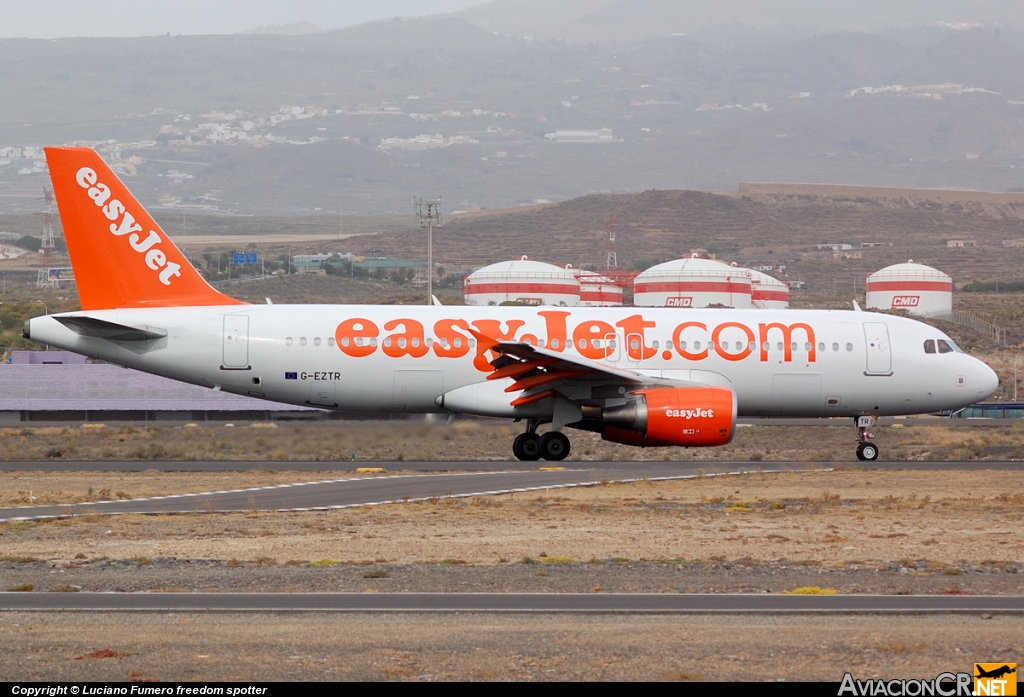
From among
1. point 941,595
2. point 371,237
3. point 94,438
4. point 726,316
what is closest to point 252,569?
point 941,595

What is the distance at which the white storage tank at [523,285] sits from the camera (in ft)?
362

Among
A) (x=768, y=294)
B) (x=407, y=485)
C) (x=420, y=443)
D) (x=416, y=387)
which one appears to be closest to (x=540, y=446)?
(x=420, y=443)

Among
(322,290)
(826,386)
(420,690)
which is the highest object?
(322,290)

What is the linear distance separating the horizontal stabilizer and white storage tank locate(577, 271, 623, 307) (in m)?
87.5

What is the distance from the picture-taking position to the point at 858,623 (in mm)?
11195

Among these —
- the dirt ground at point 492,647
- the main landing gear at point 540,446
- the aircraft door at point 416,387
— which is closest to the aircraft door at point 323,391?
the aircraft door at point 416,387

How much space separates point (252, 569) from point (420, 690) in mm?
5721

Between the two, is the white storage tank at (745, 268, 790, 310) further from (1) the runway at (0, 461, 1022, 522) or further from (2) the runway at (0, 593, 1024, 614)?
(2) the runway at (0, 593, 1024, 614)

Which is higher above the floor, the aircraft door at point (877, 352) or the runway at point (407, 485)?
the aircraft door at point (877, 352)

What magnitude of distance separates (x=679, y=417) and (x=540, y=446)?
344 centimetres

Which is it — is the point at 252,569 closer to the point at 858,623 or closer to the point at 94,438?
the point at 858,623

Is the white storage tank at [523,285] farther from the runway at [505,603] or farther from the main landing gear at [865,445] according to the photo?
the runway at [505,603]

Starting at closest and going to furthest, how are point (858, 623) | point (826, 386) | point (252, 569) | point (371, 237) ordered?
point (858, 623), point (252, 569), point (826, 386), point (371, 237)

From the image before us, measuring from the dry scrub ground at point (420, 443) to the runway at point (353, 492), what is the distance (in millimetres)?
3810
